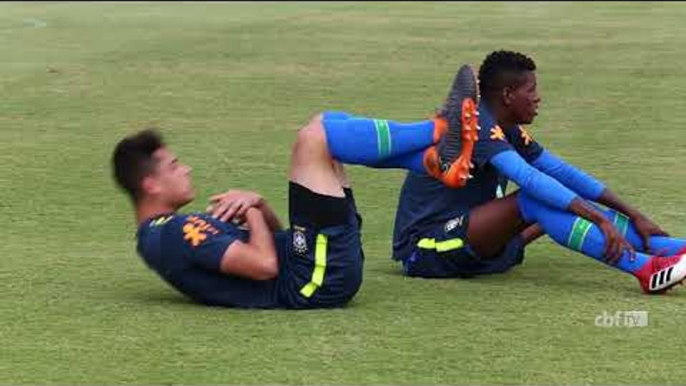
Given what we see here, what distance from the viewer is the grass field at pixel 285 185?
489 centimetres

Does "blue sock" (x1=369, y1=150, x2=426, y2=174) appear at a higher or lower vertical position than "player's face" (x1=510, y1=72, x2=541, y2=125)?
lower

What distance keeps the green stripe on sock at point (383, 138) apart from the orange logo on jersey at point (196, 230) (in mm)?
738

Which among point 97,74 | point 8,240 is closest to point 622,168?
point 8,240

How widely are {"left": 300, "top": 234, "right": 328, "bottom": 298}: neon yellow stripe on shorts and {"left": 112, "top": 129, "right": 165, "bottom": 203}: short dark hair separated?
0.72 metres

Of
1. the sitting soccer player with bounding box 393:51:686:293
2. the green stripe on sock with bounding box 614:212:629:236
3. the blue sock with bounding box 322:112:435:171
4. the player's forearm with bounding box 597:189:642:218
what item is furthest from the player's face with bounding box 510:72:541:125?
the blue sock with bounding box 322:112:435:171

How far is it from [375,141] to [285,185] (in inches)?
125

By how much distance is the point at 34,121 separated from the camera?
11461mm

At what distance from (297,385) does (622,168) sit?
17.0ft

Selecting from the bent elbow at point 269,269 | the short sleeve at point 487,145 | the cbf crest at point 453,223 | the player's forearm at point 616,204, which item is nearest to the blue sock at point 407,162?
the short sleeve at point 487,145

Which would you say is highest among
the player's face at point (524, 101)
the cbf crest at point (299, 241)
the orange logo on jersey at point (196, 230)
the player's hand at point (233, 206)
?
the player's face at point (524, 101)

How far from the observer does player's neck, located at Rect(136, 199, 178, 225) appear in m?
5.70

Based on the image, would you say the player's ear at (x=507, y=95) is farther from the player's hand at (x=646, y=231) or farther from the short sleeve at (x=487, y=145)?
the player's hand at (x=646, y=231)

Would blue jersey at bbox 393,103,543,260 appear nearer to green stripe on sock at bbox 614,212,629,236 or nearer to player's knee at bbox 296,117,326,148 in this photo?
green stripe on sock at bbox 614,212,629,236

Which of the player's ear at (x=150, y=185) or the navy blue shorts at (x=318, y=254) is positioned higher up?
the player's ear at (x=150, y=185)
